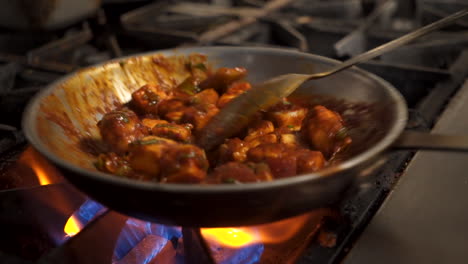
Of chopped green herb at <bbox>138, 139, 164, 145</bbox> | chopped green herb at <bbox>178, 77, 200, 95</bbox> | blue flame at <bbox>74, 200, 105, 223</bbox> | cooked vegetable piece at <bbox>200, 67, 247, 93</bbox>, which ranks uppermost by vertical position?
chopped green herb at <bbox>138, 139, 164, 145</bbox>

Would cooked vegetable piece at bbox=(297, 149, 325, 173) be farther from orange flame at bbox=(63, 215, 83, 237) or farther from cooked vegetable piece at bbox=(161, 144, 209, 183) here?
orange flame at bbox=(63, 215, 83, 237)

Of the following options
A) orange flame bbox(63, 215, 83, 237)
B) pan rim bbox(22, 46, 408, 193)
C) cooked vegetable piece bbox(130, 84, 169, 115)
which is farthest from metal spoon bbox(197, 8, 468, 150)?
orange flame bbox(63, 215, 83, 237)

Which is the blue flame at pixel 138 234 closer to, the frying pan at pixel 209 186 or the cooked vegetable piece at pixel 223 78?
the frying pan at pixel 209 186

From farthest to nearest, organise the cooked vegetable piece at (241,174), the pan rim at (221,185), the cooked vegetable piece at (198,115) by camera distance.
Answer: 1. the cooked vegetable piece at (198,115)
2. the cooked vegetable piece at (241,174)
3. the pan rim at (221,185)

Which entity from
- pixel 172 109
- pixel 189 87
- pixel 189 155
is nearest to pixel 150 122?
pixel 172 109

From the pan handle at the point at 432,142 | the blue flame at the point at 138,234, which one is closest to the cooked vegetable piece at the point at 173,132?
the blue flame at the point at 138,234

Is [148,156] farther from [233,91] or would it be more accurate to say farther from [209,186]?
[233,91]
